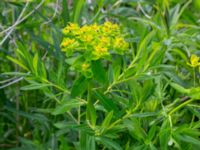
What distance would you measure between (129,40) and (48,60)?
13.4 inches

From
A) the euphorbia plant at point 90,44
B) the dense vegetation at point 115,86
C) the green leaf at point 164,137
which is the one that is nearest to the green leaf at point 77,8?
the dense vegetation at point 115,86

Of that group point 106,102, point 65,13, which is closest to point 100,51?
point 106,102

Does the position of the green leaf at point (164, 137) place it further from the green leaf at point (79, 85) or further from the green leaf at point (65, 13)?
the green leaf at point (65, 13)

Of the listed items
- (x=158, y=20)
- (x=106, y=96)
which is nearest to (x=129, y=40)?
(x=158, y=20)

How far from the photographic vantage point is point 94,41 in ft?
2.49

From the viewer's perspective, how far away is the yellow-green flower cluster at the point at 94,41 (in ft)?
2.47

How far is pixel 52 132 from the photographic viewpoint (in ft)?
3.77

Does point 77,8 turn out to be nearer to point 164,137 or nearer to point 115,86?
point 115,86

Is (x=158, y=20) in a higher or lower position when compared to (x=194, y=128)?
higher

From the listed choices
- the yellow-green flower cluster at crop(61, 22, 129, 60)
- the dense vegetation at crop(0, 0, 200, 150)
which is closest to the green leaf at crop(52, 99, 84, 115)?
the dense vegetation at crop(0, 0, 200, 150)

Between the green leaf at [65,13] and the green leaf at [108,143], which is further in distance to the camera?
the green leaf at [65,13]

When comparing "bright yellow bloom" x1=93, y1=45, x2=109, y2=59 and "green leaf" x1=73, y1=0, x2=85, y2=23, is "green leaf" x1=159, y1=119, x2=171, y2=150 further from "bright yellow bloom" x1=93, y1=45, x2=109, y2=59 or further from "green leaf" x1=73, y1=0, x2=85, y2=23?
"green leaf" x1=73, y1=0, x2=85, y2=23

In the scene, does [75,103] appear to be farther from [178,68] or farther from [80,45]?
[178,68]

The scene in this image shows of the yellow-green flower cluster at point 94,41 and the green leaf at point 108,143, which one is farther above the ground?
the yellow-green flower cluster at point 94,41
